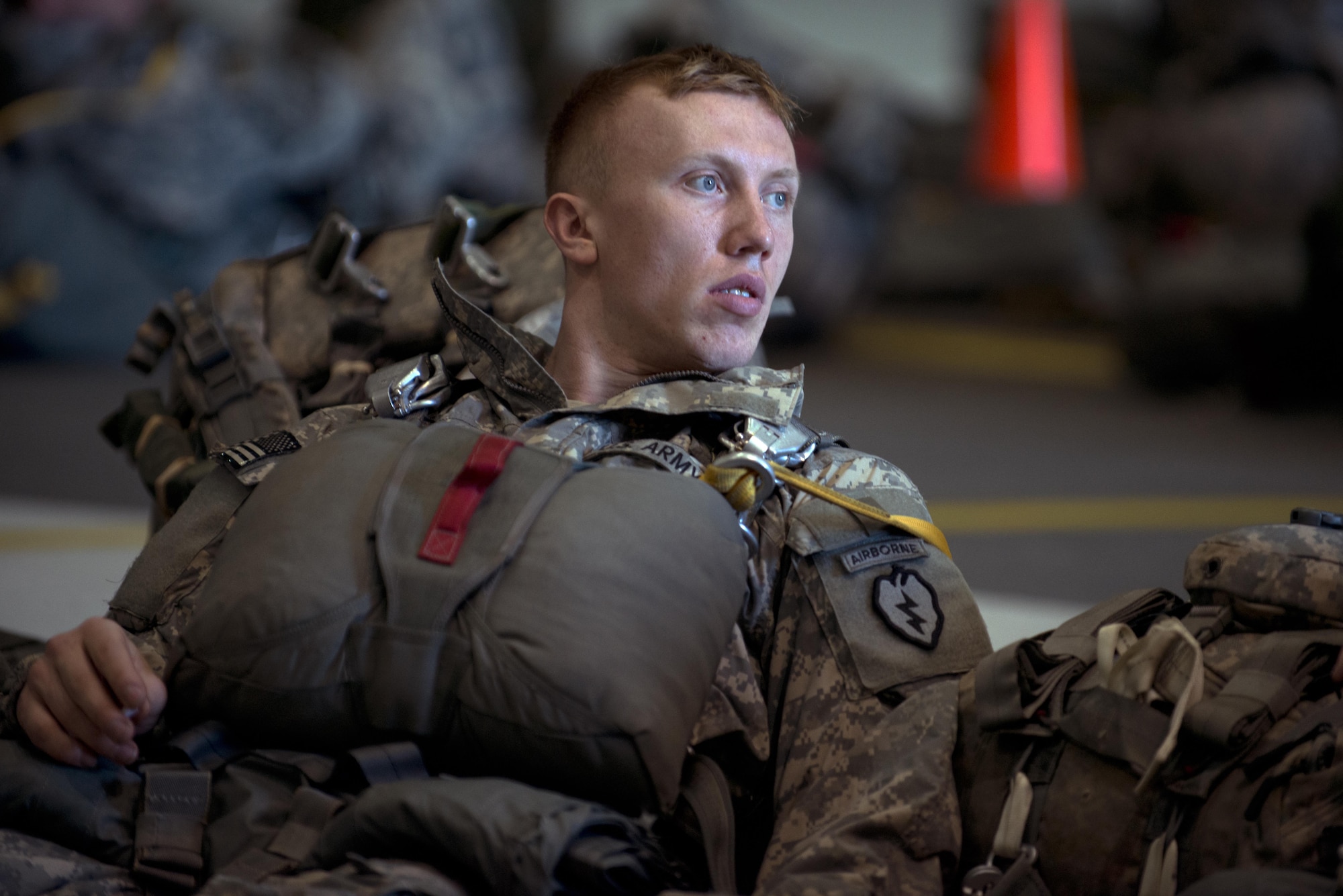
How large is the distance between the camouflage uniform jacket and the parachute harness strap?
0.02 metres

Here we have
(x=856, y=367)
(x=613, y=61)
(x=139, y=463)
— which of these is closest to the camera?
(x=613, y=61)

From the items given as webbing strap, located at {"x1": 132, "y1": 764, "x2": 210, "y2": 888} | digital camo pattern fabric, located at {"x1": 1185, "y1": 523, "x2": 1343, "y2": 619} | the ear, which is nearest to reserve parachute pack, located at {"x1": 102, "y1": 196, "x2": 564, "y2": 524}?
the ear

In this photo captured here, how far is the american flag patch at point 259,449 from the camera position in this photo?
1438mm

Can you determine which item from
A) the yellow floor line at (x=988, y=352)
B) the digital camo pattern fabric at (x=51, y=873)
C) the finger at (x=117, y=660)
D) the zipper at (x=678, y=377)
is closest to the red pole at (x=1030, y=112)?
the yellow floor line at (x=988, y=352)

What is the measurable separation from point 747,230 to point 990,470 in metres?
3.34

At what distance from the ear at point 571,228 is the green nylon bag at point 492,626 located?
0.48 metres

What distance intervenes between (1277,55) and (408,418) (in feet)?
19.7

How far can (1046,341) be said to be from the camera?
7562 millimetres

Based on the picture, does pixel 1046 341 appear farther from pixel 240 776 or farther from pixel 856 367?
pixel 240 776

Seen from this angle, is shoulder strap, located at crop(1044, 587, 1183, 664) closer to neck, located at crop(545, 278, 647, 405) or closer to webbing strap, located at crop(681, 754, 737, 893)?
webbing strap, located at crop(681, 754, 737, 893)

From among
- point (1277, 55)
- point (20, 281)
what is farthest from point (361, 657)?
point (1277, 55)

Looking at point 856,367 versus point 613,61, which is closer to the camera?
point 613,61

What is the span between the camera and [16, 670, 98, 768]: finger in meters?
1.19

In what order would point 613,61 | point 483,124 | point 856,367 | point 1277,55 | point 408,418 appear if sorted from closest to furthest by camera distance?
point 408,418
point 613,61
point 1277,55
point 856,367
point 483,124
